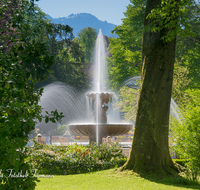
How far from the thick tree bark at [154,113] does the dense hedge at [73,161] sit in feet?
5.82

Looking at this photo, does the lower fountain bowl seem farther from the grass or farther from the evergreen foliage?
the evergreen foliage

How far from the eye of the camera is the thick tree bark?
735cm

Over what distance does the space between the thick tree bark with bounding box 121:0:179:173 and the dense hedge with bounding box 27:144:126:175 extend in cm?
177

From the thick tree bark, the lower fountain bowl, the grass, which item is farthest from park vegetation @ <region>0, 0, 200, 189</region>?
the lower fountain bowl

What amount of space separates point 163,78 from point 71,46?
2598cm

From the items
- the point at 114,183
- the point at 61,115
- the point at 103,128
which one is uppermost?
the point at 61,115

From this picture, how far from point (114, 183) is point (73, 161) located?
2.59 m

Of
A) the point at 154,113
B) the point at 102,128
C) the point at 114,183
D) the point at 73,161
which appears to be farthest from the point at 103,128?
the point at 114,183

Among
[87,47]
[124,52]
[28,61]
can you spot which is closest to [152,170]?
[28,61]

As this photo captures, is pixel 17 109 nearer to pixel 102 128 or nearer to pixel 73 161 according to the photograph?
pixel 73 161

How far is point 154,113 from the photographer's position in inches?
293

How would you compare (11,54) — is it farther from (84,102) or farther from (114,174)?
(84,102)

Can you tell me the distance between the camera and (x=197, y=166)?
23.2 feet

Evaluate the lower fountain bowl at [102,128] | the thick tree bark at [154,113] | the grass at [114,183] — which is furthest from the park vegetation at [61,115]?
the lower fountain bowl at [102,128]
